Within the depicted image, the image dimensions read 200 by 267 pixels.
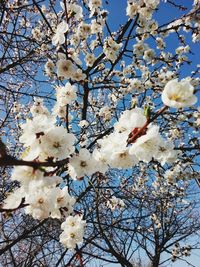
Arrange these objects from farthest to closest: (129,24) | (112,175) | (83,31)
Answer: (112,175) → (83,31) → (129,24)

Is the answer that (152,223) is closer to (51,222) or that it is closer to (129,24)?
(51,222)

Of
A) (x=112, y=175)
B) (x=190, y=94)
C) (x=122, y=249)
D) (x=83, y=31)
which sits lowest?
(x=190, y=94)

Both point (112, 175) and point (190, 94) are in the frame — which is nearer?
point (190, 94)

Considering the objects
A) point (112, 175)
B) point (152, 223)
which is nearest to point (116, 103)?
point (112, 175)

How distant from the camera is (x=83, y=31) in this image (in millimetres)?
5906

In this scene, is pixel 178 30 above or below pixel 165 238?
above

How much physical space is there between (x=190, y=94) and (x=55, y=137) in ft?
2.61

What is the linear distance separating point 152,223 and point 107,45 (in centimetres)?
793

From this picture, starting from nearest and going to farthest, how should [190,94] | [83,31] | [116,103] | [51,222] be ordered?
[190,94] < [83,31] < [51,222] < [116,103]

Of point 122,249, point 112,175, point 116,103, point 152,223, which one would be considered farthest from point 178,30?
point 152,223

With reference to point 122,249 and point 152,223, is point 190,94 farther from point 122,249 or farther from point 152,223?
point 152,223

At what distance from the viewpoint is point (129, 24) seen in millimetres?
5301

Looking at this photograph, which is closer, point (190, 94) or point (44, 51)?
point (190, 94)

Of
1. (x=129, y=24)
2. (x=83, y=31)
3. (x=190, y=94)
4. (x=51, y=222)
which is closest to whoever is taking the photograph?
(x=190, y=94)
